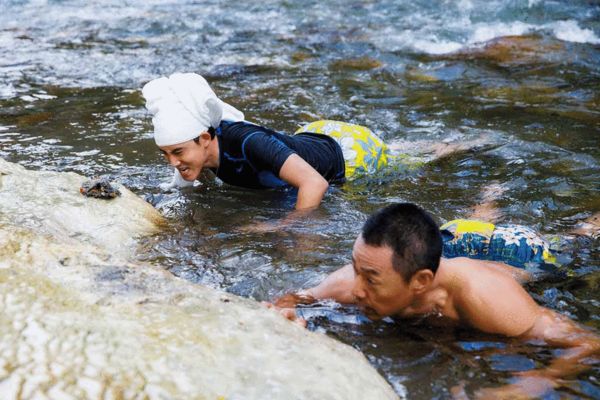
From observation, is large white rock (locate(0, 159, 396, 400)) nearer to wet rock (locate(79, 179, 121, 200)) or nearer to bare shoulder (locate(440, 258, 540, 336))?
bare shoulder (locate(440, 258, 540, 336))

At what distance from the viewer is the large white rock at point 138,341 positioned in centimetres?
227

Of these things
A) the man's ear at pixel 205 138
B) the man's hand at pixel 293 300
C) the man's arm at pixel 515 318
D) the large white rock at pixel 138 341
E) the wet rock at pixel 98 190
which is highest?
the man's ear at pixel 205 138

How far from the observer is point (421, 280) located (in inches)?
123

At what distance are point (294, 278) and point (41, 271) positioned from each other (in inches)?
55.5

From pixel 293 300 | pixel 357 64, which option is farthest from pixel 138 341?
pixel 357 64

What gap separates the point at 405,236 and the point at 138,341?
1.21 metres

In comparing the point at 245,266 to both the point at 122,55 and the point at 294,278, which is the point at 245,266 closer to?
the point at 294,278

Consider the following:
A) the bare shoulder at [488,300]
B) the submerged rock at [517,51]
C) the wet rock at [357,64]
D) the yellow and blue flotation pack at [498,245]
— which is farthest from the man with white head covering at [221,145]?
the submerged rock at [517,51]

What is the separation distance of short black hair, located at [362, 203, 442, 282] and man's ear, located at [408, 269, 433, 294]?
19 millimetres

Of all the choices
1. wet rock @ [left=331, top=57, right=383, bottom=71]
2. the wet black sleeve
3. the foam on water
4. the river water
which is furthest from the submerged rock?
the wet black sleeve

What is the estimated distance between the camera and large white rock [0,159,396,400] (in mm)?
2271

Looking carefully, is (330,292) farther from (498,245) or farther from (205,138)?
(205,138)

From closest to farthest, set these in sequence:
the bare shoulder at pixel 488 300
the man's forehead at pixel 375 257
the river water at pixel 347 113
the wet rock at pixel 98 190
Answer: the man's forehead at pixel 375 257 → the bare shoulder at pixel 488 300 → the river water at pixel 347 113 → the wet rock at pixel 98 190

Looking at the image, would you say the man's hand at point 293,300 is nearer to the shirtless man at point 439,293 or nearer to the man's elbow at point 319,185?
the shirtless man at point 439,293
